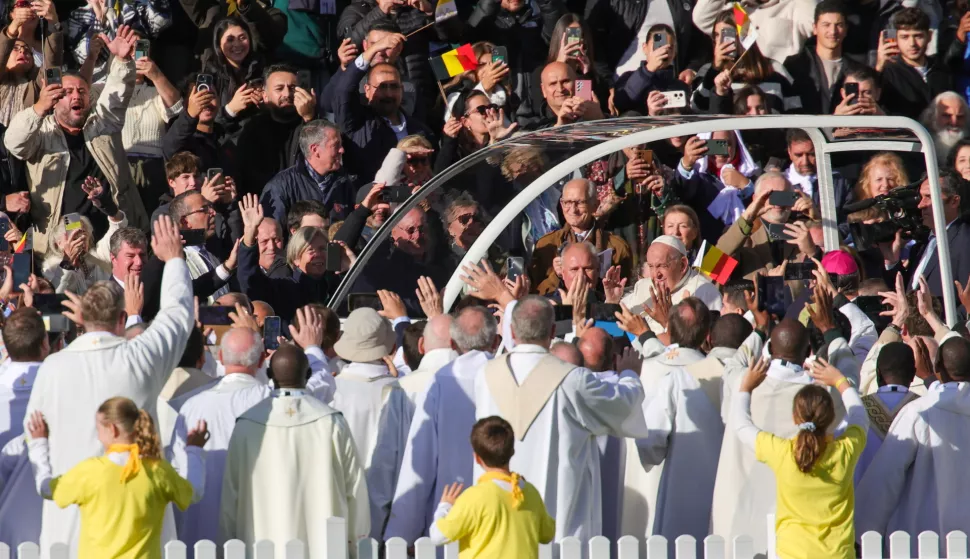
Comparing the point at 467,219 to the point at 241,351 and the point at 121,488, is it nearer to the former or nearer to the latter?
the point at 241,351

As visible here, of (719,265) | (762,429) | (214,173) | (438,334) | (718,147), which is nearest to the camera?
(762,429)

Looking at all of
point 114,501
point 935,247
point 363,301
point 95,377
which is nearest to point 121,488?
point 114,501

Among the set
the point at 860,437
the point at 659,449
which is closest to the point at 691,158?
the point at 659,449

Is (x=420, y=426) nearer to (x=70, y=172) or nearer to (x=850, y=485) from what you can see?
(x=850, y=485)

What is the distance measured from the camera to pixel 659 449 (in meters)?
8.79

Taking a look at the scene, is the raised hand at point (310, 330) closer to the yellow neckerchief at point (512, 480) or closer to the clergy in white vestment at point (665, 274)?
the yellow neckerchief at point (512, 480)

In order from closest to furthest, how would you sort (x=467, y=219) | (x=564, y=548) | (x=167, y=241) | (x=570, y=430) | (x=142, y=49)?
(x=564, y=548)
(x=167, y=241)
(x=570, y=430)
(x=467, y=219)
(x=142, y=49)

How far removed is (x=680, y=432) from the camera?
8.88m

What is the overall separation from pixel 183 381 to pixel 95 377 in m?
1.05

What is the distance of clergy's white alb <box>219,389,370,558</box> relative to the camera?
305 inches

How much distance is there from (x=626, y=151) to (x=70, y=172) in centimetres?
411

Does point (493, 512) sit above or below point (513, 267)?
below

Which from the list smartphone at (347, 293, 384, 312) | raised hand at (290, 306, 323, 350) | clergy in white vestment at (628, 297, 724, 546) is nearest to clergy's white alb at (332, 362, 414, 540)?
raised hand at (290, 306, 323, 350)

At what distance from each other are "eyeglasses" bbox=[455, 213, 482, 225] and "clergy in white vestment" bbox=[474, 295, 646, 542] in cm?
178
